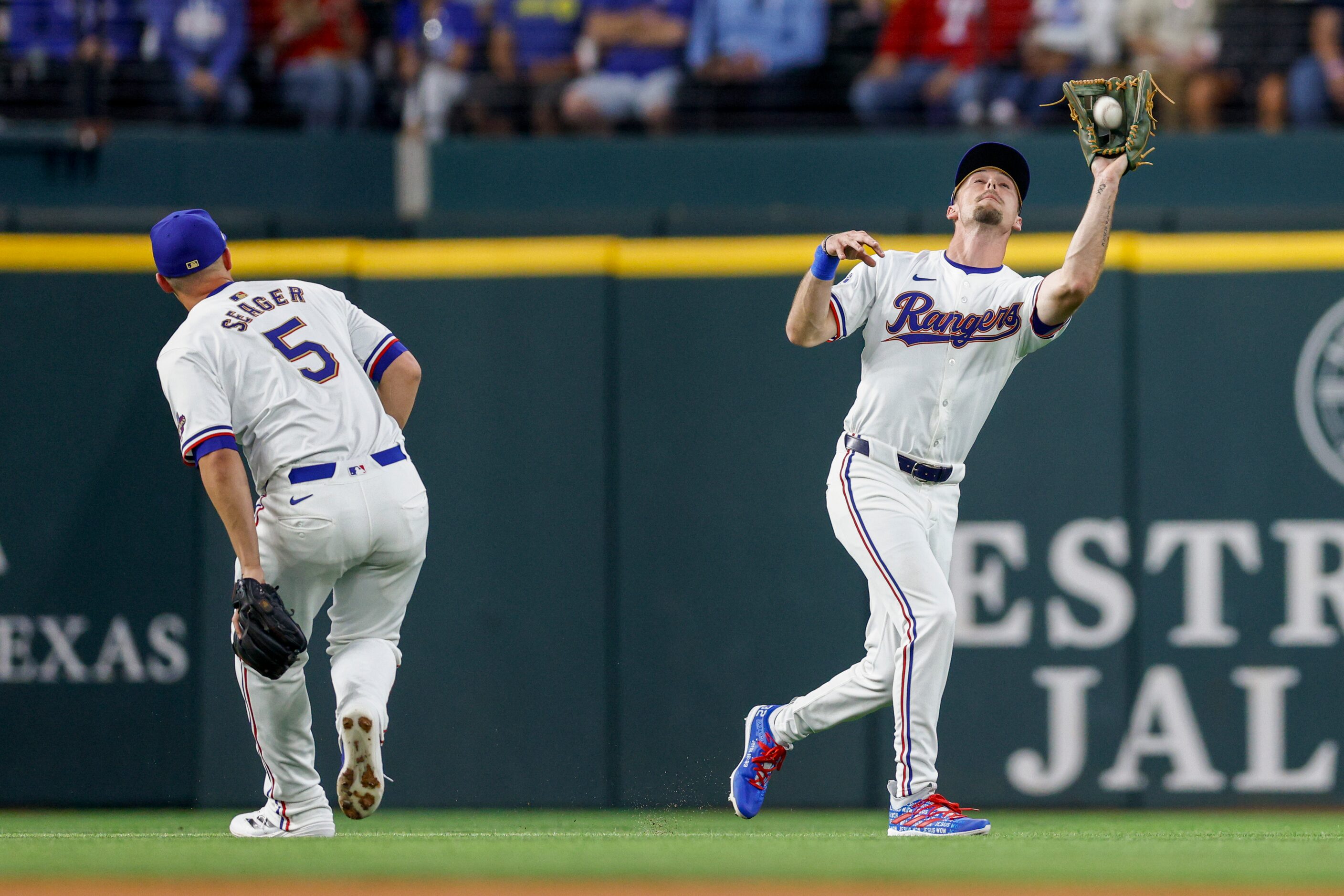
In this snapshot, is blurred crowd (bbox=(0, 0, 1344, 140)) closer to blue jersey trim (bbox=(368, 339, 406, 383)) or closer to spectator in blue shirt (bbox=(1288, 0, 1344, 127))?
spectator in blue shirt (bbox=(1288, 0, 1344, 127))

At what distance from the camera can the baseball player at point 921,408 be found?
4.68 m

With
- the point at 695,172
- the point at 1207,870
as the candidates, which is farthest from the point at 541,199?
the point at 1207,870

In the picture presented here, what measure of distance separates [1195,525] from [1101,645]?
0.61 metres

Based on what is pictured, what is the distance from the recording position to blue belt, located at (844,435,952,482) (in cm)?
482

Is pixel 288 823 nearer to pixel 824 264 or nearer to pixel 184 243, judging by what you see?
pixel 184 243

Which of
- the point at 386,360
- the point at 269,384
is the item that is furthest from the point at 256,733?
the point at 386,360

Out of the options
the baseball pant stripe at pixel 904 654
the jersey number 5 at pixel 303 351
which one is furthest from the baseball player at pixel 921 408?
the jersey number 5 at pixel 303 351

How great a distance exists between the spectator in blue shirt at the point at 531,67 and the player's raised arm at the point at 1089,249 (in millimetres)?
4185

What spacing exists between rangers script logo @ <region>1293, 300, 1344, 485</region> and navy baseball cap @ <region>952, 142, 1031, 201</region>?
2.19m

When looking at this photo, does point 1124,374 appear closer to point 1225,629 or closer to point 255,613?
point 1225,629

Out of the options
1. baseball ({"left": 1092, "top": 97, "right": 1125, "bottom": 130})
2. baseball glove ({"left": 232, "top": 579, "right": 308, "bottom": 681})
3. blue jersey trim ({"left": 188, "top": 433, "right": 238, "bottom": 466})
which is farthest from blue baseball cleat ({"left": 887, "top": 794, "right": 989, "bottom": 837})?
blue jersey trim ({"left": 188, "top": 433, "right": 238, "bottom": 466})

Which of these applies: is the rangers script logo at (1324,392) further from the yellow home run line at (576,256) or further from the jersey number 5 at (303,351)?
the jersey number 5 at (303,351)

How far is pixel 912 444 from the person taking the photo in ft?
15.8

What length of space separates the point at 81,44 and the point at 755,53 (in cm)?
330
